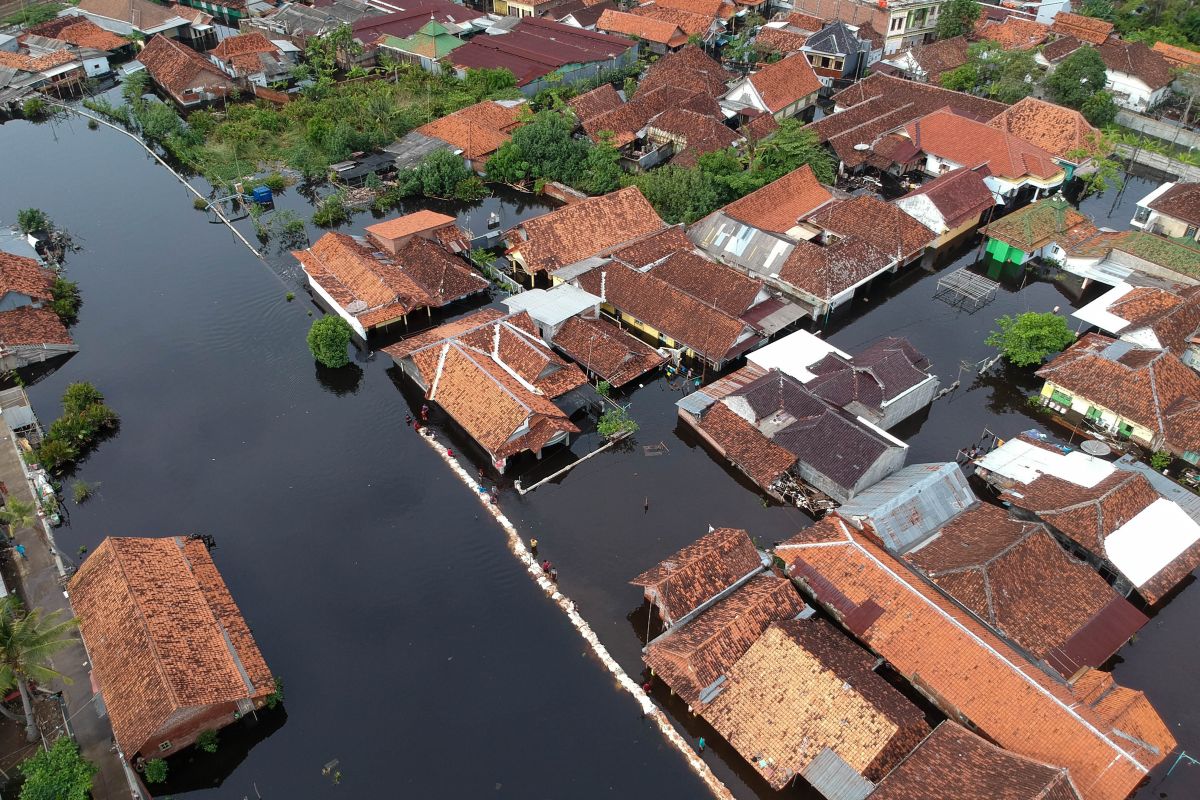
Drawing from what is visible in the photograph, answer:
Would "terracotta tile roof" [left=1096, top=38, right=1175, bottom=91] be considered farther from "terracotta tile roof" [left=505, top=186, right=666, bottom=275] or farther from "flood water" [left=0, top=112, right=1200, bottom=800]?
"terracotta tile roof" [left=505, top=186, right=666, bottom=275]

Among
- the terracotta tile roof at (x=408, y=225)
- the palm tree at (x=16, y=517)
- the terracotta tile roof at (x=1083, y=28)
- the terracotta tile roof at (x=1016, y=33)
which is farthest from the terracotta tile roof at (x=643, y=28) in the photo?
the palm tree at (x=16, y=517)

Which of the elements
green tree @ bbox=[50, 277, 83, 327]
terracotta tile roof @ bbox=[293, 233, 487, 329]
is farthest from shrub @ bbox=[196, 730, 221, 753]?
green tree @ bbox=[50, 277, 83, 327]

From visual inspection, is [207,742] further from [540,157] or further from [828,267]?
[540,157]

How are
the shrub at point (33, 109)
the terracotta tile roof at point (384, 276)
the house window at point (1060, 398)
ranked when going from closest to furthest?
the house window at point (1060, 398) → the terracotta tile roof at point (384, 276) → the shrub at point (33, 109)

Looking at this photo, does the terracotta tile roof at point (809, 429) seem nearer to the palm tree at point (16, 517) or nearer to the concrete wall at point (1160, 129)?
the palm tree at point (16, 517)

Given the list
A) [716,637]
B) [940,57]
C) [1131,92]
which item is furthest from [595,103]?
[716,637]

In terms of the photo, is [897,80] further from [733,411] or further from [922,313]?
[733,411]
